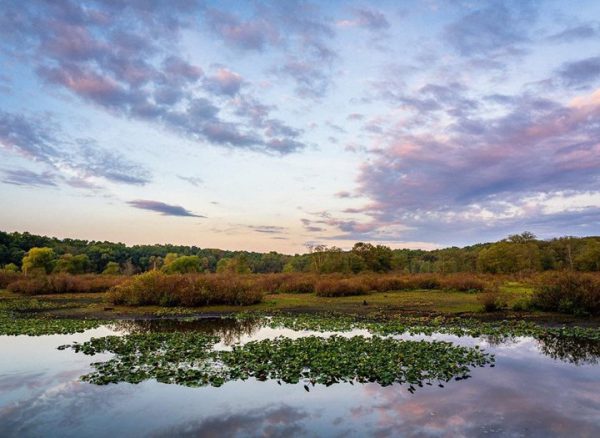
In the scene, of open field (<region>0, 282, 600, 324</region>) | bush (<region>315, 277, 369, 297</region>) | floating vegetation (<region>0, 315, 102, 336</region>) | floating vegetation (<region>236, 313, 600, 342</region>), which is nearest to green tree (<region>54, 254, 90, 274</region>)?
open field (<region>0, 282, 600, 324</region>)

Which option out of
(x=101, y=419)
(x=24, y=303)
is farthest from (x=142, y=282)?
(x=101, y=419)

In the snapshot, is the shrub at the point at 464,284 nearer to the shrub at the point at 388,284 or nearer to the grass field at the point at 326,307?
the grass field at the point at 326,307

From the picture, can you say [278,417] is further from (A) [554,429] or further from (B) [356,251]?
(B) [356,251]

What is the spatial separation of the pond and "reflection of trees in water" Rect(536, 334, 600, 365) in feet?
0.35

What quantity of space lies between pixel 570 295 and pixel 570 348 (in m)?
10.9

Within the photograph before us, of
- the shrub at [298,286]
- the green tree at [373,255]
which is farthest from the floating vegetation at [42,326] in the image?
the green tree at [373,255]

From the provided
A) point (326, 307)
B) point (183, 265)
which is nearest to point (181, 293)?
point (326, 307)

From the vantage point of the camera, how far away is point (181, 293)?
35062 mm

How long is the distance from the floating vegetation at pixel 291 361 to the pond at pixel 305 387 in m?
0.06

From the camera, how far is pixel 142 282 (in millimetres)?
36156

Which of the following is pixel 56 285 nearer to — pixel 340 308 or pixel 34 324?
pixel 34 324

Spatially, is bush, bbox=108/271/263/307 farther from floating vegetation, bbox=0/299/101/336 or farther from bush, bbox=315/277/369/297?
bush, bbox=315/277/369/297

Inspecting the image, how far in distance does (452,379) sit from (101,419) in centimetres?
1007

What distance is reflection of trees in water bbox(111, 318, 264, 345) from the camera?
22.4 meters
